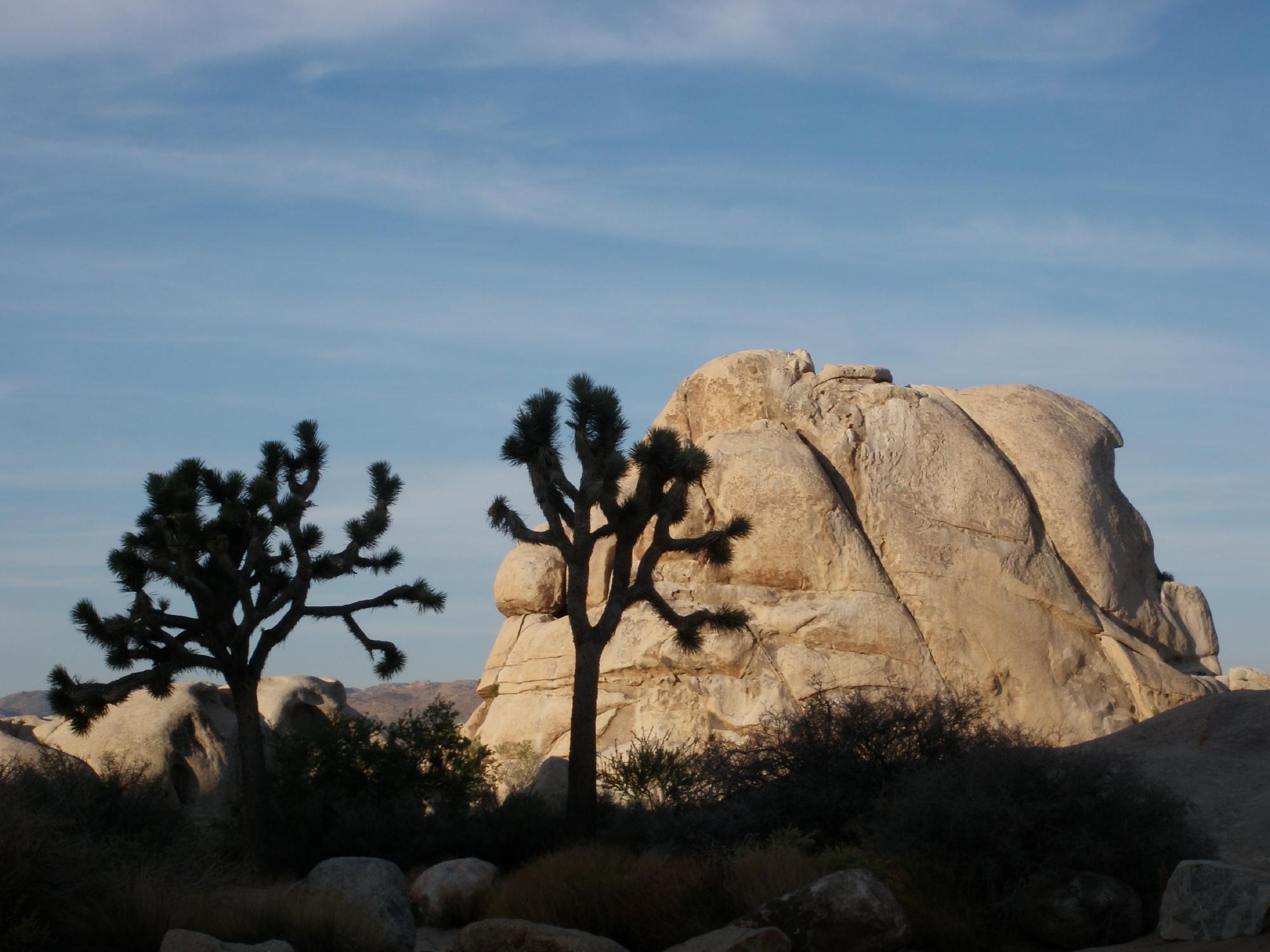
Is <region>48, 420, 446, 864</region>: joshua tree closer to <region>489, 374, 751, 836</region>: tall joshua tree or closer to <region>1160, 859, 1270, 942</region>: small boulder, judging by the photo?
<region>489, 374, 751, 836</region>: tall joshua tree

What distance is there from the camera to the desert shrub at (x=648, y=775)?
733 inches

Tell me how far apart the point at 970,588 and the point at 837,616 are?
299 centimetres

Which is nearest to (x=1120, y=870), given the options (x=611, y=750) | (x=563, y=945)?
(x=563, y=945)

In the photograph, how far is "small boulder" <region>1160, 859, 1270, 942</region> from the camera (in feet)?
27.5

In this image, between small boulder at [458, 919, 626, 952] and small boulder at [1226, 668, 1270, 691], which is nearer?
small boulder at [458, 919, 626, 952]

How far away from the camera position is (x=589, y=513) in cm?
1653

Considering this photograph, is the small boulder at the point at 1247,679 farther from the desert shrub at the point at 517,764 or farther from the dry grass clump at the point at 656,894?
the dry grass clump at the point at 656,894

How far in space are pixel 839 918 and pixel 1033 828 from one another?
2.01m

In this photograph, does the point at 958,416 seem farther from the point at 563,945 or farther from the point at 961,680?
the point at 563,945

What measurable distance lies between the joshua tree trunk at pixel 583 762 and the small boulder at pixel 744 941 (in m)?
6.76

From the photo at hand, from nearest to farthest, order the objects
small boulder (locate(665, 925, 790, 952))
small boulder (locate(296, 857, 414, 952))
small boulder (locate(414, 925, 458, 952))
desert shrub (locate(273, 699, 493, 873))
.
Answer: small boulder (locate(665, 925, 790, 952))
small boulder (locate(296, 857, 414, 952))
small boulder (locate(414, 925, 458, 952))
desert shrub (locate(273, 699, 493, 873))

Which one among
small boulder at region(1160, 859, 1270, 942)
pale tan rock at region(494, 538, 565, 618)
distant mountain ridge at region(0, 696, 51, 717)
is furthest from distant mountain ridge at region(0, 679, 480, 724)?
small boulder at region(1160, 859, 1270, 942)

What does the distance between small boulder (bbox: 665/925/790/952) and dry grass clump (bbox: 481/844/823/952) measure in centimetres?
101

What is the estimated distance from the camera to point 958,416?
2859cm
